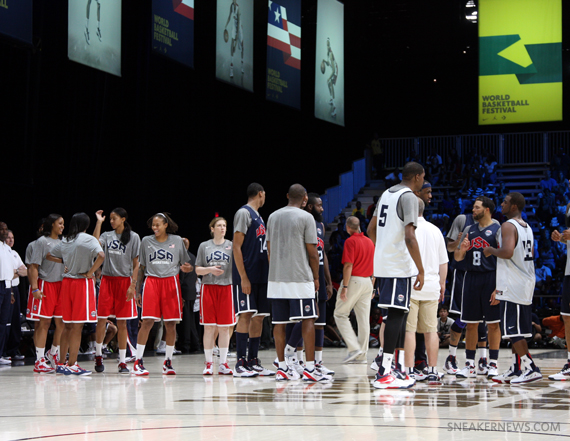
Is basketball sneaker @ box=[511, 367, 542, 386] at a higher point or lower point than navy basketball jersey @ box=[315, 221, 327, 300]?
lower

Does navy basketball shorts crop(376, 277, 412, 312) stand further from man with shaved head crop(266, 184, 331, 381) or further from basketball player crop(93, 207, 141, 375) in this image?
basketball player crop(93, 207, 141, 375)

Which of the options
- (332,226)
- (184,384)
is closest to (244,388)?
(184,384)

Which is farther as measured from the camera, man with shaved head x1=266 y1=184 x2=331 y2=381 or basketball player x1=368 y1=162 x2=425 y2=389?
man with shaved head x1=266 y1=184 x2=331 y2=381

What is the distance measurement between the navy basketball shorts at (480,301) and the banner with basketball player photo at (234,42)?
6.55 metres

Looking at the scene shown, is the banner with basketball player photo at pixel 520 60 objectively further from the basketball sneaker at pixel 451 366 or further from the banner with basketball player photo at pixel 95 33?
the basketball sneaker at pixel 451 366

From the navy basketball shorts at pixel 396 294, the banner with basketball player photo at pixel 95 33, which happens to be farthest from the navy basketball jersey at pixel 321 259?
the banner with basketball player photo at pixel 95 33

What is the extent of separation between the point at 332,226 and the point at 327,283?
40.9 feet

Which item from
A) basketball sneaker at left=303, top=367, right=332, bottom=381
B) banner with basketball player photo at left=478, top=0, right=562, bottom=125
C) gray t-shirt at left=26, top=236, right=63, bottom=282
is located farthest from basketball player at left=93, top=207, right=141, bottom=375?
banner with basketball player photo at left=478, top=0, right=562, bottom=125

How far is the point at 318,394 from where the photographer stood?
5852 millimetres

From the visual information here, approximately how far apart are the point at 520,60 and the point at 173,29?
10.3 m

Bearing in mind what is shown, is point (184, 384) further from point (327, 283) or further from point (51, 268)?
point (51, 268)

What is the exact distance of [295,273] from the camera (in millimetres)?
6859

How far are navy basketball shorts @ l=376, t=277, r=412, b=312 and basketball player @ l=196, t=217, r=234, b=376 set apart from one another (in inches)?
98.9

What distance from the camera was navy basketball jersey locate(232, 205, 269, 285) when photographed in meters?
7.43
